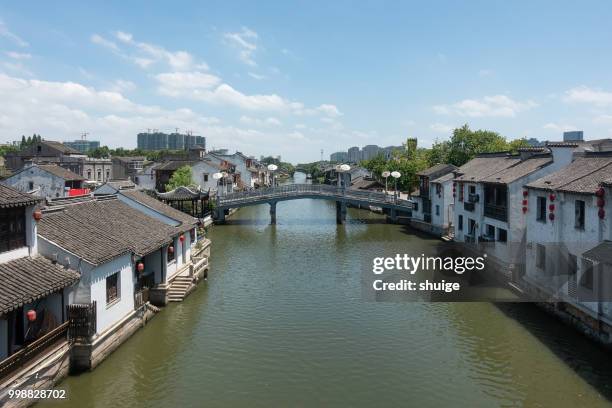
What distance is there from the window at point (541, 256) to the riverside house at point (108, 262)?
19533mm

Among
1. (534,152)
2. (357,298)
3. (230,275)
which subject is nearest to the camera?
(357,298)

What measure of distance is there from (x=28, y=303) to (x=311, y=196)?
4540cm

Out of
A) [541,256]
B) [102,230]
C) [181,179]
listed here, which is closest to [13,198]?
[102,230]

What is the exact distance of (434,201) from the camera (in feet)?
167

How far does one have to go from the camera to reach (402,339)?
842 inches

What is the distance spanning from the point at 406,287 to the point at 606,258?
13.5 metres

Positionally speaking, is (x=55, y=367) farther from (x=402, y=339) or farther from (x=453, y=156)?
(x=453, y=156)

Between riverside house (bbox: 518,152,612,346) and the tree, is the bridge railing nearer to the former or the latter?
the tree

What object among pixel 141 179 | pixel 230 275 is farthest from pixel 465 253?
pixel 141 179

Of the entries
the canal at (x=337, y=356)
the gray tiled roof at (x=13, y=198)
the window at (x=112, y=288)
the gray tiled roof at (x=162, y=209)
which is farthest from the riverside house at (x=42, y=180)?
the gray tiled roof at (x=13, y=198)

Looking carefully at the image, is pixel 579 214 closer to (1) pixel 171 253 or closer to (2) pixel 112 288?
(2) pixel 112 288

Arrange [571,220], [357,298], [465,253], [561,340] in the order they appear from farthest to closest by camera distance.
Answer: [465,253], [357,298], [571,220], [561,340]

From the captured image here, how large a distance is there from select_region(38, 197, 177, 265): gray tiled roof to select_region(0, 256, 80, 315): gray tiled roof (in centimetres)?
91

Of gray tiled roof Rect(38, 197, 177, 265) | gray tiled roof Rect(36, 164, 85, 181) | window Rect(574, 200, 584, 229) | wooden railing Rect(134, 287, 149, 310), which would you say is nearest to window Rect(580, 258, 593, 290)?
window Rect(574, 200, 584, 229)
